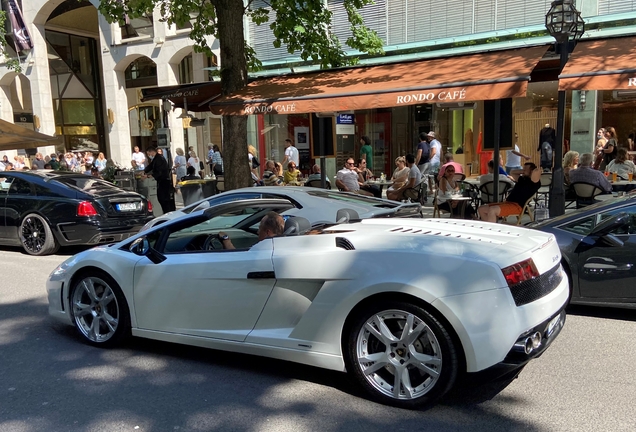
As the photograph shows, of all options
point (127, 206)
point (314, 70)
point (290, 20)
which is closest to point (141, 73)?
point (314, 70)

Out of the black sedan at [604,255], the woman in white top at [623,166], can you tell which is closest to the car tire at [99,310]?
the black sedan at [604,255]

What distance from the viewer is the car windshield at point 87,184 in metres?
9.81

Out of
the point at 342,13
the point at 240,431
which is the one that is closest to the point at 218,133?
the point at 342,13

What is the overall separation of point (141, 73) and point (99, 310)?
23.8 meters

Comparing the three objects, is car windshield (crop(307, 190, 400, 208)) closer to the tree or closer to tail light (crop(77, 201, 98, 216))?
the tree

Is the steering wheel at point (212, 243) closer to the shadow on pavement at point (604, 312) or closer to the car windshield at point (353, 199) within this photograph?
the car windshield at point (353, 199)

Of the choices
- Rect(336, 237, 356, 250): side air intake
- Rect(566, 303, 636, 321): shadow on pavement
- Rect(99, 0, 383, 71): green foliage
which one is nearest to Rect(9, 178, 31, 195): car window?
Rect(99, 0, 383, 71): green foliage

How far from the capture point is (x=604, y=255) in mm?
5031

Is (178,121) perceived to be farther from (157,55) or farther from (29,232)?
(29,232)

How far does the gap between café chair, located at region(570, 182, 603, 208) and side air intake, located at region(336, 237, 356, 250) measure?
746 cm

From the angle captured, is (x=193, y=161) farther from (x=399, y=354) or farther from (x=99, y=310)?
(x=399, y=354)

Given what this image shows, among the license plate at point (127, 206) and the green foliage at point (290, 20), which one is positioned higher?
the green foliage at point (290, 20)

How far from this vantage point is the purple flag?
1028 inches

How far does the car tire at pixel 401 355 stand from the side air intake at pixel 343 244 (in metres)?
0.42
